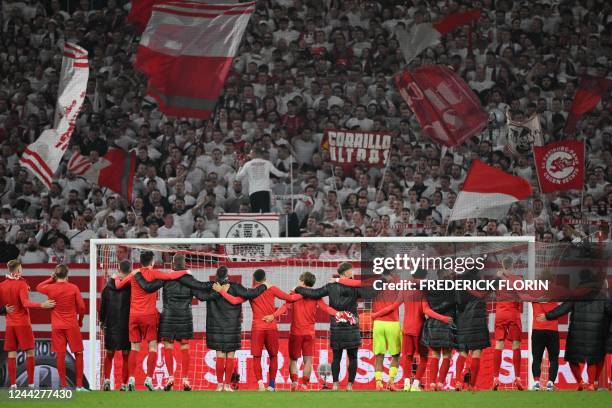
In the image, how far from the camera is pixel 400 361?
1499cm

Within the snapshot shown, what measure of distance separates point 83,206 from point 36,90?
11.8 feet

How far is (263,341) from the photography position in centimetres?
1398

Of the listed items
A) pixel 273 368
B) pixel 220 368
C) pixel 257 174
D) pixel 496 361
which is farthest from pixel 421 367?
pixel 257 174

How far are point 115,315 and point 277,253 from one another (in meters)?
2.44

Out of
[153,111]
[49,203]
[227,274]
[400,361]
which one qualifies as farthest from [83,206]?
[400,361]

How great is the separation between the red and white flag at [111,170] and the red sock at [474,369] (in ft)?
24.8

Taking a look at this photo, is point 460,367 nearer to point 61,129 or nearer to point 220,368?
point 220,368

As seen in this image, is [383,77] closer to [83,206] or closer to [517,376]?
[83,206]

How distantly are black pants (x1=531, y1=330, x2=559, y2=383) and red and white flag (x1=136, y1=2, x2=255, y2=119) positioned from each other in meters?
6.90

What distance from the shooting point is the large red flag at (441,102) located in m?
19.1

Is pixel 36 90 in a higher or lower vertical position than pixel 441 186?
higher

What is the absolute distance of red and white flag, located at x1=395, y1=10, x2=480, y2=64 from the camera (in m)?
21.0

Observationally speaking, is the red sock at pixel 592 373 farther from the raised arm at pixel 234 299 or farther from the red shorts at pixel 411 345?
the raised arm at pixel 234 299

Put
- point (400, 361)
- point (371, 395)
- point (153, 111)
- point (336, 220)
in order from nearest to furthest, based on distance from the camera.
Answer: point (371, 395), point (400, 361), point (336, 220), point (153, 111)
